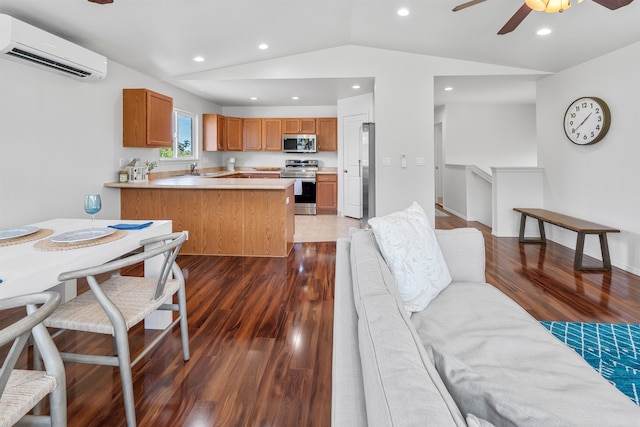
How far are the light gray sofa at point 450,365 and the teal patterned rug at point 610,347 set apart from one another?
71 centimetres

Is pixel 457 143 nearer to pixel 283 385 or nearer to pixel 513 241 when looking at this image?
pixel 513 241

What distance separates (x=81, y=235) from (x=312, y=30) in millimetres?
3477

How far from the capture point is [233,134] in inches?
299

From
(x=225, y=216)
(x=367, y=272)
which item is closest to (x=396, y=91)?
(x=225, y=216)

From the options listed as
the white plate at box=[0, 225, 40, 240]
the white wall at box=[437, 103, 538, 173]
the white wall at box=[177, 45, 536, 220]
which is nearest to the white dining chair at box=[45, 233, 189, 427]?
the white plate at box=[0, 225, 40, 240]

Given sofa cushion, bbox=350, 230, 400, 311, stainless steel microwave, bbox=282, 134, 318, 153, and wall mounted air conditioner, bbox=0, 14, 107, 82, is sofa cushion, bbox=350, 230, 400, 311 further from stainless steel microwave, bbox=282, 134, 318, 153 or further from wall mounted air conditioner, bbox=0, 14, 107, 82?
stainless steel microwave, bbox=282, 134, 318, 153

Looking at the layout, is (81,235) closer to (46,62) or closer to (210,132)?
(46,62)

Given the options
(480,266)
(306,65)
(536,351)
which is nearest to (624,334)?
(480,266)

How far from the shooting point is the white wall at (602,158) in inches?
141

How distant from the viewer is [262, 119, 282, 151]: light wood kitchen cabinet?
7715 mm

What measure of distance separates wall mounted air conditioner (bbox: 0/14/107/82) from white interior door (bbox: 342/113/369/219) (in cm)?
423

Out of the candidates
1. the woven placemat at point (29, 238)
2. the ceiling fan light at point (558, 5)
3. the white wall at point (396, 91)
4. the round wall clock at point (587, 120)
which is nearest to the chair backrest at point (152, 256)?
the woven placemat at point (29, 238)

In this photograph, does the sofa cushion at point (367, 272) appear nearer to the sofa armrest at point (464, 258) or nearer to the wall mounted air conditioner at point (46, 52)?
the sofa armrest at point (464, 258)

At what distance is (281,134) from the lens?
25.3 feet
